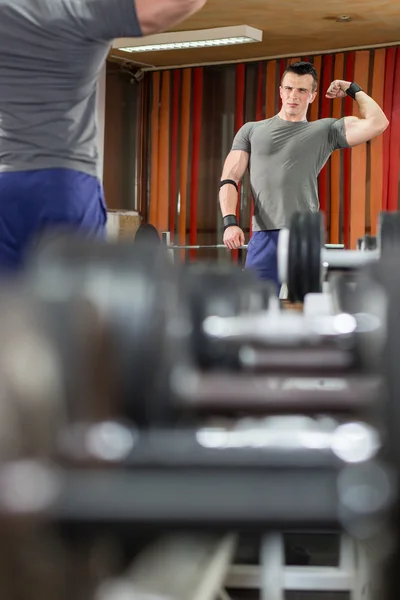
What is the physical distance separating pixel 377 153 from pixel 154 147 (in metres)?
2.01

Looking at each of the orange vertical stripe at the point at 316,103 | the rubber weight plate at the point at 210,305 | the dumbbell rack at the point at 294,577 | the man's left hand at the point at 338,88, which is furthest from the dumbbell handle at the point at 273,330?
the orange vertical stripe at the point at 316,103

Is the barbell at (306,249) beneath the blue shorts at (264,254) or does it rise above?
beneath

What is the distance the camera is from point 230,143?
25.6ft

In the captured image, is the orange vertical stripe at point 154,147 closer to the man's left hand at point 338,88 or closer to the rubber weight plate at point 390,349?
the man's left hand at point 338,88

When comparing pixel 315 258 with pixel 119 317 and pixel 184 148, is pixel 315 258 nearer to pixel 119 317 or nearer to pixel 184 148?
pixel 119 317

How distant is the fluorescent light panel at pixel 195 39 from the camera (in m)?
6.65

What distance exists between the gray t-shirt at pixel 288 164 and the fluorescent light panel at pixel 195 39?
2701mm

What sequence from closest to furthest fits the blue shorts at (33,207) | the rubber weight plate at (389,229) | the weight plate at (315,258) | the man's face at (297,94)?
the weight plate at (315,258)
the rubber weight plate at (389,229)
the blue shorts at (33,207)
the man's face at (297,94)

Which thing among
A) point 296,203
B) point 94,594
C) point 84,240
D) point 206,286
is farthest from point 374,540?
point 296,203

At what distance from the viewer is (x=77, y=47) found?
205 cm

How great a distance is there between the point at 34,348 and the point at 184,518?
0.35 feet

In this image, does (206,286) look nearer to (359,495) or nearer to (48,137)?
(359,495)

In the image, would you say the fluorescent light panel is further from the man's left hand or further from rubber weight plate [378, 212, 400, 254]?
rubber weight plate [378, 212, 400, 254]

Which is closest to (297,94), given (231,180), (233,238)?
(231,180)
